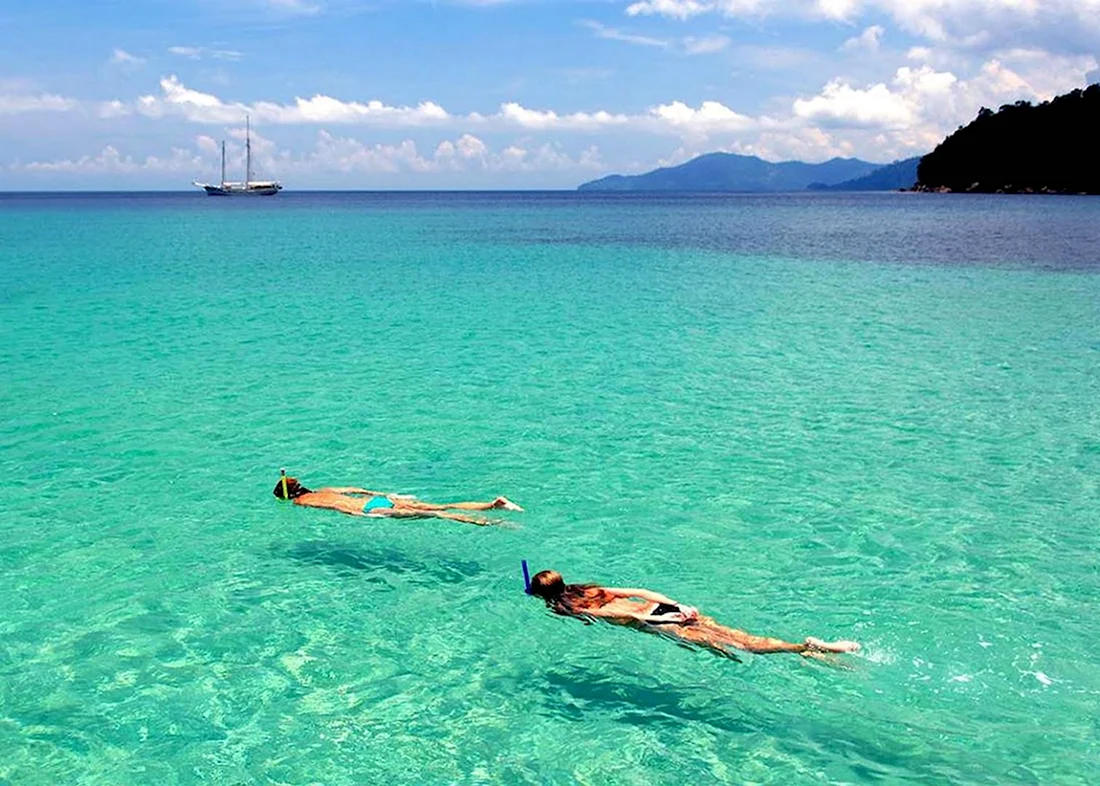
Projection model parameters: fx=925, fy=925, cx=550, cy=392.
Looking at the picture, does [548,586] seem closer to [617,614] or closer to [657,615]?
[617,614]

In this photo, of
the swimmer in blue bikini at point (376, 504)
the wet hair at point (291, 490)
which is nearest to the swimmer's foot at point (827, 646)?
the swimmer in blue bikini at point (376, 504)

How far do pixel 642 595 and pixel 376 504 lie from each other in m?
5.24

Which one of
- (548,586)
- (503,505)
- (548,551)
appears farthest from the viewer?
(503,505)

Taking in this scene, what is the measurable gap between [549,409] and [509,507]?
279 inches

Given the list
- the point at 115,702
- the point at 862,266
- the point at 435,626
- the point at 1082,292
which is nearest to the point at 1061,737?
the point at 435,626

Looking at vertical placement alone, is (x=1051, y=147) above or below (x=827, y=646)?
above

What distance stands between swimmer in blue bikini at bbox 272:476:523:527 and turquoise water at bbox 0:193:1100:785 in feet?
1.00

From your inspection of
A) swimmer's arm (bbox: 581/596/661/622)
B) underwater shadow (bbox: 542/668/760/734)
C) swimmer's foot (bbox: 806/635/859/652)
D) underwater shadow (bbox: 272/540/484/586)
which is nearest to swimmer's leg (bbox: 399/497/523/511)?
underwater shadow (bbox: 272/540/484/586)

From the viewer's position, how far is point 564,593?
11.8 meters

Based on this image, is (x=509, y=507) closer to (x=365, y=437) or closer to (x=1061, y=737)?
(x=365, y=437)

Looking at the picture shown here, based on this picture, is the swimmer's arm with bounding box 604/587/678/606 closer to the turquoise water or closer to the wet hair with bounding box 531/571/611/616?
the wet hair with bounding box 531/571/611/616

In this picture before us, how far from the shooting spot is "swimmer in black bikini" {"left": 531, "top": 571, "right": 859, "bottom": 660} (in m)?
10.6

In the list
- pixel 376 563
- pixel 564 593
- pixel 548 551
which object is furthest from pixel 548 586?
pixel 376 563

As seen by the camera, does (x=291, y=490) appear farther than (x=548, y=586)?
Yes
